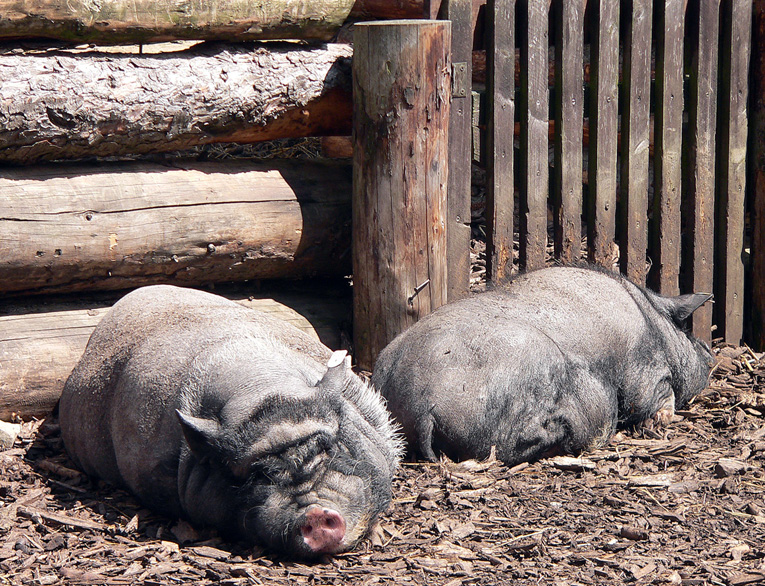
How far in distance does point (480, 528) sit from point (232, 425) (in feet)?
3.43

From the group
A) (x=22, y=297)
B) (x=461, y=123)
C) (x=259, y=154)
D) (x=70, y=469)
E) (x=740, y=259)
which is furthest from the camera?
(x=259, y=154)

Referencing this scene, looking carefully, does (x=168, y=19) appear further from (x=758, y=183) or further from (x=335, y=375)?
(x=758, y=183)

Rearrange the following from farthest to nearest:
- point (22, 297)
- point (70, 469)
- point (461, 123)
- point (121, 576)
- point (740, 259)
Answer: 1. point (740, 259)
2. point (461, 123)
3. point (22, 297)
4. point (70, 469)
5. point (121, 576)

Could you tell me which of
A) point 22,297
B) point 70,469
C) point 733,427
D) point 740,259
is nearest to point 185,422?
point 70,469

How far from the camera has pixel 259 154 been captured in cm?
840

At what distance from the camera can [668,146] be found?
5.80 metres

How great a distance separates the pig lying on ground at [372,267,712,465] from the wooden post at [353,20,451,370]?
298mm

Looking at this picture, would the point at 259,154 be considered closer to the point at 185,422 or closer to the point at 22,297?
the point at 22,297

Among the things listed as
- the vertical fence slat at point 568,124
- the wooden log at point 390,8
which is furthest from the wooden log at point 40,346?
the vertical fence slat at point 568,124

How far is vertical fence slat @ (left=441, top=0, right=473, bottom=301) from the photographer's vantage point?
514cm

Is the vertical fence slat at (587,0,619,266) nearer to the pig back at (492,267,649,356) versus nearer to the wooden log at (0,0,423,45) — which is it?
the pig back at (492,267,649,356)

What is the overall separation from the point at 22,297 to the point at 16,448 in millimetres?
776

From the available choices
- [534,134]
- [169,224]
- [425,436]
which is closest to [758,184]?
[534,134]

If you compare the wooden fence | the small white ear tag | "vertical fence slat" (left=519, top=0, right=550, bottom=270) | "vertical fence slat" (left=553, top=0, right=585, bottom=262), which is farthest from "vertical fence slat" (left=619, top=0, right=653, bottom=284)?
the small white ear tag
